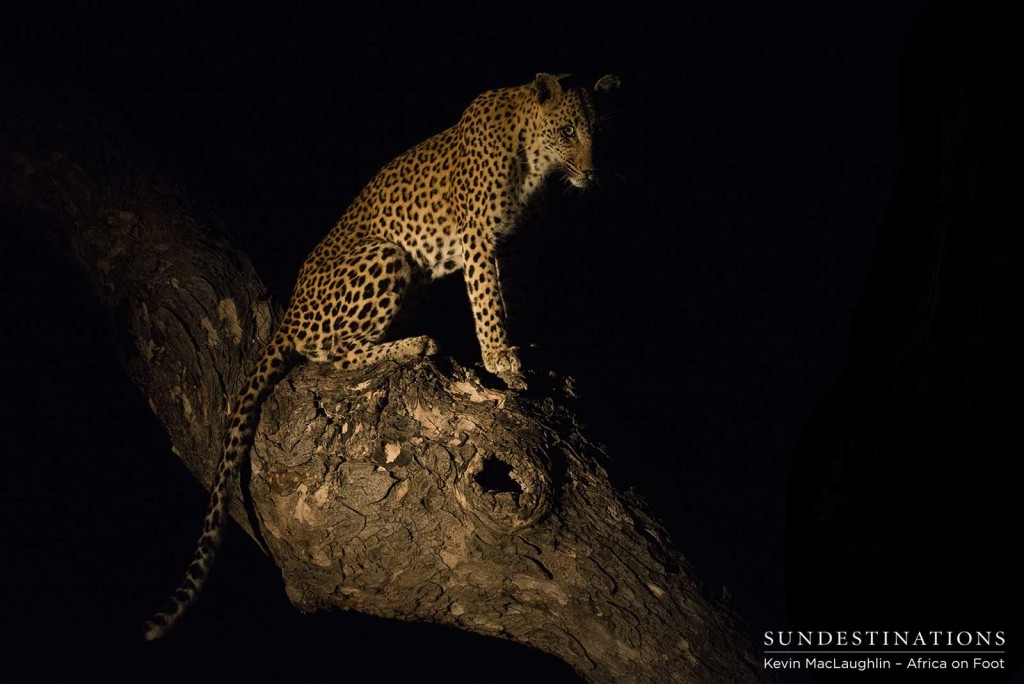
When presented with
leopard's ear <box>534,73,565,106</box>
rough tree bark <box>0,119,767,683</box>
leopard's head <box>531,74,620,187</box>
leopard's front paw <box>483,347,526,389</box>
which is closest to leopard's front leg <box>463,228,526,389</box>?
leopard's front paw <box>483,347,526,389</box>

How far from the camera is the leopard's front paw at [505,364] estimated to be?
136 inches

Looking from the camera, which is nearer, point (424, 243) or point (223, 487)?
point (223, 487)

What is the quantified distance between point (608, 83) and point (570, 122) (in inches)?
10.7

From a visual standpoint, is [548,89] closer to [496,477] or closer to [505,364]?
[505,364]

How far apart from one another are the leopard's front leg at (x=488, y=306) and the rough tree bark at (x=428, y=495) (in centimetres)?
20

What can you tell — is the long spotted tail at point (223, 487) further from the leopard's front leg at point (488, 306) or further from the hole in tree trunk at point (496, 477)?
the hole in tree trunk at point (496, 477)

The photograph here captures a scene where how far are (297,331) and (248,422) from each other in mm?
453

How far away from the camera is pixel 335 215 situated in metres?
4.77

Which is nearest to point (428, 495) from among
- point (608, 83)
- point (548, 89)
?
point (548, 89)

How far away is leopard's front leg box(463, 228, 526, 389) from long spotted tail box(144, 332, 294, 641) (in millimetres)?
869

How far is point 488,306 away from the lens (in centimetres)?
373

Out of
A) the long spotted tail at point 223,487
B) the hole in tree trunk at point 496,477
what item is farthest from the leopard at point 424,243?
the hole in tree trunk at point 496,477

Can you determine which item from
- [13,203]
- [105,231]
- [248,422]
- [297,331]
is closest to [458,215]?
[297,331]

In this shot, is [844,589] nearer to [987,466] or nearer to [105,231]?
[987,466]
